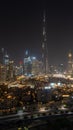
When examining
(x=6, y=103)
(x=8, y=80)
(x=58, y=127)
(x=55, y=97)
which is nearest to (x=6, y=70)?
(x=8, y=80)

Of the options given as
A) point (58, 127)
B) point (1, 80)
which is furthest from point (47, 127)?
point (1, 80)

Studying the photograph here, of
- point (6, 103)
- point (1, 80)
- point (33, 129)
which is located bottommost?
point (33, 129)

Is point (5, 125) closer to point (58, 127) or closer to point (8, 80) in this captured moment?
point (58, 127)

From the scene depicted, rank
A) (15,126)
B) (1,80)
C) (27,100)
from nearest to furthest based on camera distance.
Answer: (15,126)
(27,100)
(1,80)

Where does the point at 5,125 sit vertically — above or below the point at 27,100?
below

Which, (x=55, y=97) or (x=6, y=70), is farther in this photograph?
(x=6, y=70)

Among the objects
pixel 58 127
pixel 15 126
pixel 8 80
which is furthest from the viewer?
pixel 8 80

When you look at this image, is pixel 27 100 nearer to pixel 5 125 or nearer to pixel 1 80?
pixel 5 125

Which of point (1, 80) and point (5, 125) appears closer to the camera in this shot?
point (5, 125)

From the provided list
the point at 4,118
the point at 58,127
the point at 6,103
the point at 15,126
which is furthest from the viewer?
the point at 6,103
